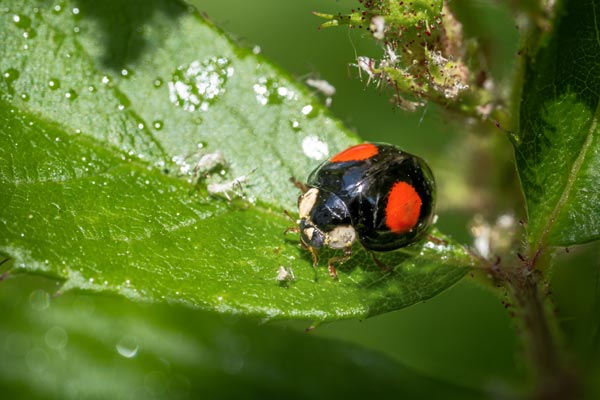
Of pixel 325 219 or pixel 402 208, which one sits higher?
pixel 402 208

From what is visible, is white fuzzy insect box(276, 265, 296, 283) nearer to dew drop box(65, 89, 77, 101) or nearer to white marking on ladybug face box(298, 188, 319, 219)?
white marking on ladybug face box(298, 188, 319, 219)

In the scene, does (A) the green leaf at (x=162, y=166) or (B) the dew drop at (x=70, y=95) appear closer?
(A) the green leaf at (x=162, y=166)

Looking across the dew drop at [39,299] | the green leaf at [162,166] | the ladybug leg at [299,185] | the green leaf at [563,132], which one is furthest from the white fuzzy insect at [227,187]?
the dew drop at [39,299]

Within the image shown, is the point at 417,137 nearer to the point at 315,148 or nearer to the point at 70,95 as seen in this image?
the point at 315,148

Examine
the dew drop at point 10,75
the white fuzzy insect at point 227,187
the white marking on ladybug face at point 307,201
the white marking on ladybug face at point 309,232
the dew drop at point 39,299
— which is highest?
the dew drop at point 10,75

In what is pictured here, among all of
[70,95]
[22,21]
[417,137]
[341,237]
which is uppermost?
[22,21]

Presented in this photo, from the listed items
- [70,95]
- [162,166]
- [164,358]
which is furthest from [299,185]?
[164,358]

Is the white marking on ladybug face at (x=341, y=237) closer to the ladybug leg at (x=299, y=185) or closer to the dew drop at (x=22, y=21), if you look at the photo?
the ladybug leg at (x=299, y=185)
